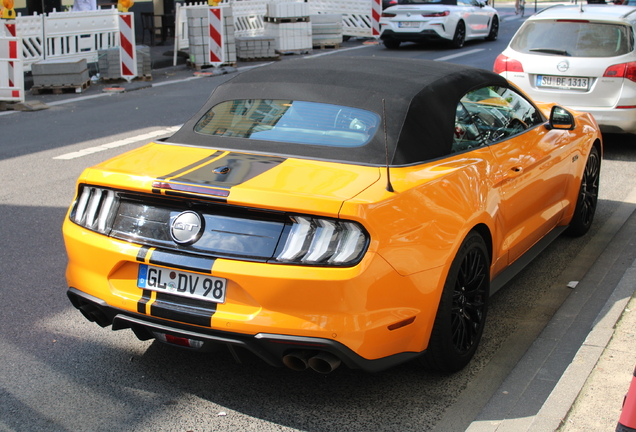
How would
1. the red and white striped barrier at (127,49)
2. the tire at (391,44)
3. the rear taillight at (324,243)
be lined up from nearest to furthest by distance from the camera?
the rear taillight at (324,243)
the red and white striped barrier at (127,49)
the tire at (391,44)

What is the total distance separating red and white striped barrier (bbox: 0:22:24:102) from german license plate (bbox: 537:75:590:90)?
8.05 m

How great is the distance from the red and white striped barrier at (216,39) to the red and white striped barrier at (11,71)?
530 centimetres

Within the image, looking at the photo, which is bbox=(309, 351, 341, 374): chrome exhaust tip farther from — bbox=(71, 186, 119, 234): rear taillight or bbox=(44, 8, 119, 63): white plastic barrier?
bbox=(44, 8, 119, 63): white plastic barrier

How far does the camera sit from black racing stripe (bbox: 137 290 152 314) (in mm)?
3381

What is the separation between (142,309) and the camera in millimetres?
3387

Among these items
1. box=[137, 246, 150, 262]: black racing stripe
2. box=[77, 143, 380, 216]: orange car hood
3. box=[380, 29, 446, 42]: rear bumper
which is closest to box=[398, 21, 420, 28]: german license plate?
box=[380, 29, 446, 42]: rear bumper

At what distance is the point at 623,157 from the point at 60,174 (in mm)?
6354

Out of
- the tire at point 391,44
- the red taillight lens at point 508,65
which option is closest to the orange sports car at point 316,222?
the red taillight lens at point 508,65

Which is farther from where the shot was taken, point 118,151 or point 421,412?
point 118,151

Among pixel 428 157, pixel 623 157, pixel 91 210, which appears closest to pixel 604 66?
pixel 623 157

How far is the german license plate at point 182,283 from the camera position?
3.24m

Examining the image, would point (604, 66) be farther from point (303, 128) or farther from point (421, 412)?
point (421, 412)

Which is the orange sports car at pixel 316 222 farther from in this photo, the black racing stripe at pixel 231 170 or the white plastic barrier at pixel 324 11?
the white plastic barrier at pixel 324 11

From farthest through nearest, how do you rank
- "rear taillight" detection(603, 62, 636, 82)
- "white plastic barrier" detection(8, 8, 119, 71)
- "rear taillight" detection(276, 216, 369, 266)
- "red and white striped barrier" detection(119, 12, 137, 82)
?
"red and white striped barrier" detection(119, 12, 137, 82) < "white plastic barrier" detection(8, 8, 119, 71) < "rear taillight" detection(603, 62, 636, 82) < "rear taillight" detection(276, 216, 369, 266)
